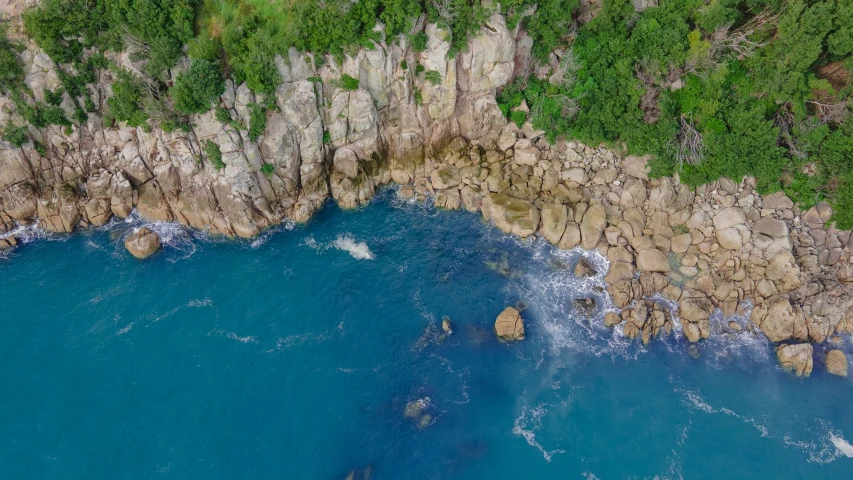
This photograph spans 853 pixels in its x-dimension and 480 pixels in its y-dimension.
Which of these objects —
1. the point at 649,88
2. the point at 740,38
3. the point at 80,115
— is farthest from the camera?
the point at 80,115

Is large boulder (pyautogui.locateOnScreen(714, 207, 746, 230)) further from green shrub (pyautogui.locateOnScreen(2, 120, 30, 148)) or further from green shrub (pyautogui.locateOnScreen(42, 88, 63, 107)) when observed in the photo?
green shrub (pyautogui.locateOnScreen(2, 120, 30, 148))

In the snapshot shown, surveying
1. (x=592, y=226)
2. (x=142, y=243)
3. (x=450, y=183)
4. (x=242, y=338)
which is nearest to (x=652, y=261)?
(x=592, y=226)

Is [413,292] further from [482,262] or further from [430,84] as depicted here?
[430,84]

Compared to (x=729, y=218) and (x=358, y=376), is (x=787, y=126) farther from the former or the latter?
(x=358, y=376)

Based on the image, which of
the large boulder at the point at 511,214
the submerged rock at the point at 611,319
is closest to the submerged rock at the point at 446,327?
the large boulder at the point at 511,214

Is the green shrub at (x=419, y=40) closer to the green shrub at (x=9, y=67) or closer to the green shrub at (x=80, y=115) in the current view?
the green shrub at (x=80, y=115)
